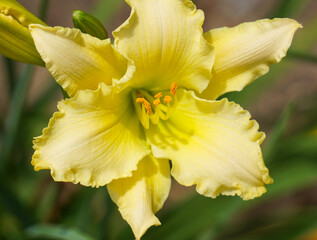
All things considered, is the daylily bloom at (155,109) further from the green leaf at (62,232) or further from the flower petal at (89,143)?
the green leaf at (62,232)

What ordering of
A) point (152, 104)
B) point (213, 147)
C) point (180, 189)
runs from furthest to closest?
1. point (180, 189)
2. point (152, 104)
3. point (213, 147)

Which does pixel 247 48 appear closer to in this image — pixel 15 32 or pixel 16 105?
pixel 15 32

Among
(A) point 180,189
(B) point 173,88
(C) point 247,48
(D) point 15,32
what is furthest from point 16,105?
(A) point 180,189

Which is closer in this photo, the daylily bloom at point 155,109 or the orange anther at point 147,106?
the daylily bloom at point 155,109

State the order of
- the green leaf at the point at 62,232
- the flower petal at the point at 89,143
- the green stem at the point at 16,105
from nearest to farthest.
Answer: the flower petal at the point at 89,143, the green leaf at the point at 62,232, the green stem at the point at 16,105

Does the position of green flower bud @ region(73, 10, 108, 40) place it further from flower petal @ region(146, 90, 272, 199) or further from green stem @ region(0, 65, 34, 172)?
green stem @ region(0, 65, 34, 172)

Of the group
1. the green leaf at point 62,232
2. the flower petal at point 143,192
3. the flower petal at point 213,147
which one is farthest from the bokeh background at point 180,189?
the flower petal at point 213,147

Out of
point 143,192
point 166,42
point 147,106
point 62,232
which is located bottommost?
point 62,232
